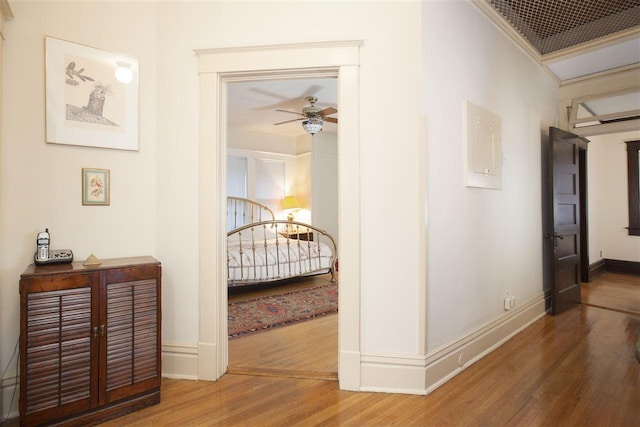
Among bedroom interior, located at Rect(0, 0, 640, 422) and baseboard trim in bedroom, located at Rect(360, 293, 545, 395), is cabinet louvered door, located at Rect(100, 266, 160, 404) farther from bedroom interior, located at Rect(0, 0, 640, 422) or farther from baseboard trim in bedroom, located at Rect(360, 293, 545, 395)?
baseboard trim in bedroom, located at Rect(360, 293, 545, 395)

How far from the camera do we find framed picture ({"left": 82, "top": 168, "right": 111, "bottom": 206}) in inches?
79.9

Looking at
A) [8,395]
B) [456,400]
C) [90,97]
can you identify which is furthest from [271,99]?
[456,400]

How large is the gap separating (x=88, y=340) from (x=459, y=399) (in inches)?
83.1

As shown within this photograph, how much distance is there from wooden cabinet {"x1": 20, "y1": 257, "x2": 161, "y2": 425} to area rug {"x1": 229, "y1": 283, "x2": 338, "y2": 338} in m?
1.19

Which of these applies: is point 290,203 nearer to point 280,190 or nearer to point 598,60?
point 280,190

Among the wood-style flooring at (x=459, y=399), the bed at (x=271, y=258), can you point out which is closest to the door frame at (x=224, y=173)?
the wood-style flooring at (x=459, y=399)

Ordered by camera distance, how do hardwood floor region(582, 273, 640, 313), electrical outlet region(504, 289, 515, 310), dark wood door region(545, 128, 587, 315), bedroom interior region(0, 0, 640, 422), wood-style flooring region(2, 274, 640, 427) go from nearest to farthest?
1. wood-style flooring region(2, 274, 640, 427)
2. bedroom interior region(0, 0, 640, 422)
3. electrical outlet region(504, 289, 515, 310)
4. dark wood door region(545, 128, 587, 315)
5. hardwood floor region(582, 273, 640, 313)

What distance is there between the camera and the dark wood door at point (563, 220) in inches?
137

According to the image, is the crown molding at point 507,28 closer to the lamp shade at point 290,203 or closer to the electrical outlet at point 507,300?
the electrical outlet at point 507,300

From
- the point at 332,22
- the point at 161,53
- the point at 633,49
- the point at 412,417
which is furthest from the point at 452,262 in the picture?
the point at 633,49

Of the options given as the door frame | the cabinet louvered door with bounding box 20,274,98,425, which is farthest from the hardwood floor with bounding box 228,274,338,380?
the cabinet louvered door with bounding box 20,274,98,425

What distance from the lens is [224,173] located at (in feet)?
7.43

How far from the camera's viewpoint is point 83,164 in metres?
2.03

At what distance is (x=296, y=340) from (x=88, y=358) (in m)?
1.60
